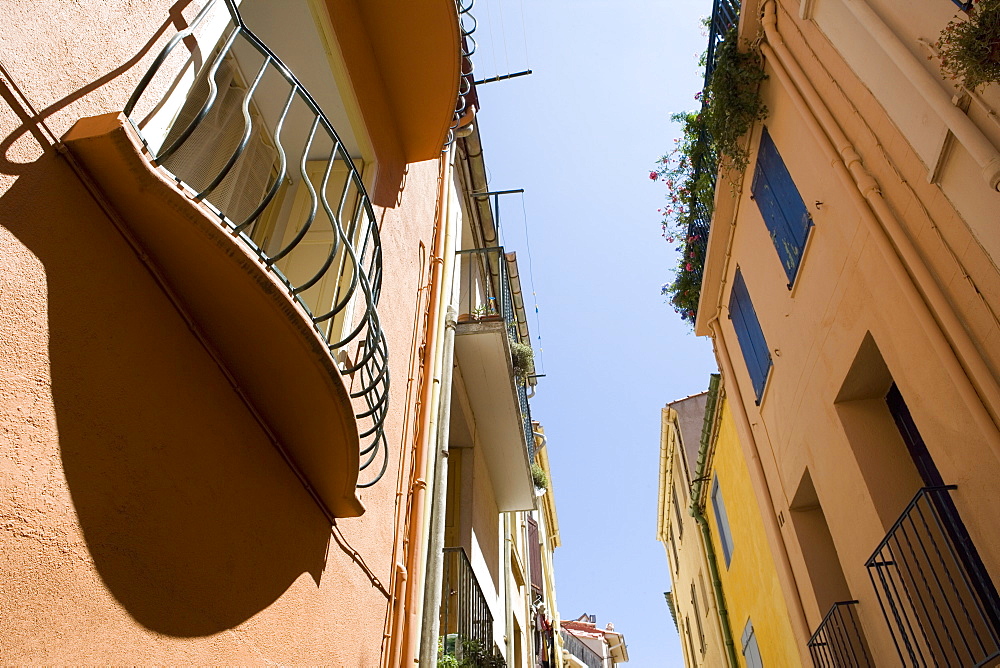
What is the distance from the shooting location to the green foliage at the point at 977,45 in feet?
12.9

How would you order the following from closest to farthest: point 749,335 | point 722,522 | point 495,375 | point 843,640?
1. point 843,640
2. point 749,335
3. point 495,375
4. point 722,522

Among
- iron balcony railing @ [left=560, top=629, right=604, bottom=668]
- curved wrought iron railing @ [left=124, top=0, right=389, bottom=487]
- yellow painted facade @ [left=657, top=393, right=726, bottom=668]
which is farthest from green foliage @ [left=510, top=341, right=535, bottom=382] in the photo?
iron balcony railing @ [left=560, top=629, right=604, bottom=668]

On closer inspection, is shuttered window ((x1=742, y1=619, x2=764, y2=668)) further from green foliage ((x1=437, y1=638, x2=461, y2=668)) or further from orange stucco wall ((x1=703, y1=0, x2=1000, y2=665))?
green foliage ((x1=437, y1=638, x2=461, y2=668))

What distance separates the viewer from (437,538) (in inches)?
246

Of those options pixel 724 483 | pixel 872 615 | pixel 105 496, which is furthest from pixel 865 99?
pixel 724 483

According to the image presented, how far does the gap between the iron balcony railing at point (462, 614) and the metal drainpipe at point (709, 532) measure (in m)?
6.39

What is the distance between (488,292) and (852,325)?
688 cm

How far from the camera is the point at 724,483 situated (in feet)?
42.5

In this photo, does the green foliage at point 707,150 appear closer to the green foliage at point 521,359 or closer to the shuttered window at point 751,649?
the green foliage at point 521,359

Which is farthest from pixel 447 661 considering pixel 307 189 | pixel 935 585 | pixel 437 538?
pixel 307 189

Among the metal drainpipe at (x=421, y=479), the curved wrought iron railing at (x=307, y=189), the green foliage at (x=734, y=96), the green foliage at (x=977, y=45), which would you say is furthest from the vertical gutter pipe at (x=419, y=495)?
the green foliage at (x=977, y=45)

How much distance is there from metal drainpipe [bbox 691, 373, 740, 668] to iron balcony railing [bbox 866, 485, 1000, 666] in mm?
7163

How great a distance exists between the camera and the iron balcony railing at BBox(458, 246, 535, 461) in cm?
1010

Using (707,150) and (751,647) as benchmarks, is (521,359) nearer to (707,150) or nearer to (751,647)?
(707,150)
